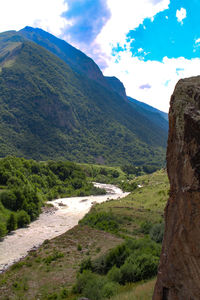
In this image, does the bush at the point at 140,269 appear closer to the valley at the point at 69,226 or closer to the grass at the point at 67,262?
the valley at the point at 69,226

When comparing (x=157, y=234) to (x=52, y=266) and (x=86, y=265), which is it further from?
(x=52, y=266)

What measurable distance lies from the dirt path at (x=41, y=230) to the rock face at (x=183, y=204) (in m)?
19.6

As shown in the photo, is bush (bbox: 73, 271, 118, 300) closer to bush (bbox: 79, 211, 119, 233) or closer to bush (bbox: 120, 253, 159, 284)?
bush (bbox: 120, 253, 159, 284)

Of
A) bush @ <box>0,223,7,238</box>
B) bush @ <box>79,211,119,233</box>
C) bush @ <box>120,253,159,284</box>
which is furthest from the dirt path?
bush @ <box>120,253,159,284</box>

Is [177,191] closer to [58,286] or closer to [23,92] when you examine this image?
[58,286]

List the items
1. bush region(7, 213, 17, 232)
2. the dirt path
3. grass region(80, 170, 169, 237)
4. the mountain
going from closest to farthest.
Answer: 1. the dirt path
2. grass region(80, 170, 169, 237)
3. bush region(7, 213, 17, 232)
4. the mountain

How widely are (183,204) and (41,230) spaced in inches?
1265

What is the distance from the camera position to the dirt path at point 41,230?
25.8m

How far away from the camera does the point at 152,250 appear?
17250 millimetres

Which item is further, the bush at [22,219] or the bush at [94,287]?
the bush at [22,219]

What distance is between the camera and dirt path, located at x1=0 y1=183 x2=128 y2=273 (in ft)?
84.5

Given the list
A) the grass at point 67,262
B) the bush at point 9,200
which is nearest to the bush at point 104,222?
the grass at point 67,262

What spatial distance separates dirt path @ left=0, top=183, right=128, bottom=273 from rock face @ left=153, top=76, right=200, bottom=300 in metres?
19.6

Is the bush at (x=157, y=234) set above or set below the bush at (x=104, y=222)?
above
